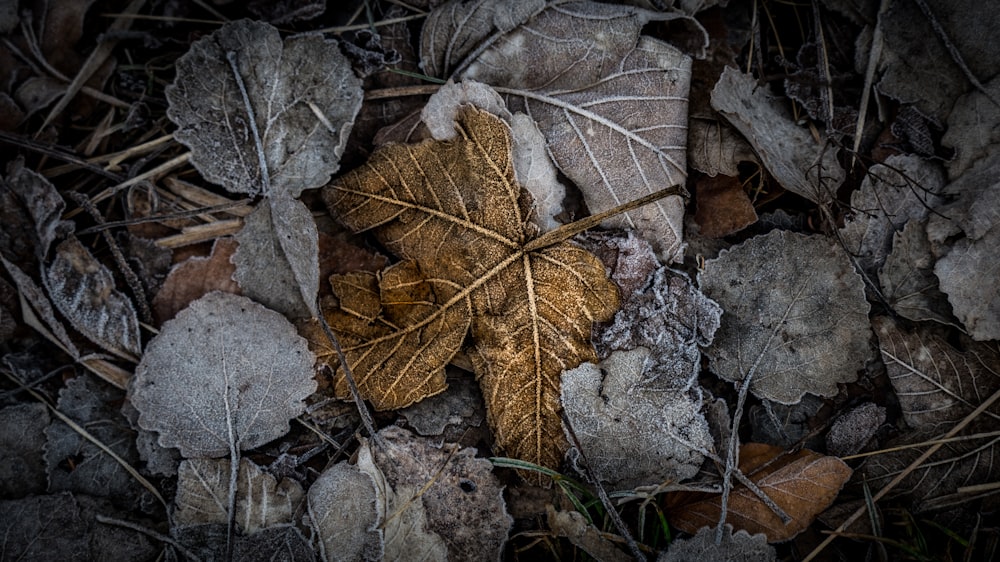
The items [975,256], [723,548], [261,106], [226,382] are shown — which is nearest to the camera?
[723,548]

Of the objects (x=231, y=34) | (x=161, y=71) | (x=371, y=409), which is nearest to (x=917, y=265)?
(x=371, y=409)

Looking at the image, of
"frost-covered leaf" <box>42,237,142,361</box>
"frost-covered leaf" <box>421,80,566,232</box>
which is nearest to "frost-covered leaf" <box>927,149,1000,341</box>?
"frost-covered leaf" <box>421,80,566,232</box>

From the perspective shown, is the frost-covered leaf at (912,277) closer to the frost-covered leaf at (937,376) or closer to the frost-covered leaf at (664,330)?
the frost-covered leaf at (937,376)

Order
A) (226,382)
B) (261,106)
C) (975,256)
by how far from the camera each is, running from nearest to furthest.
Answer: (975,256) → (226,382) → (261,106)

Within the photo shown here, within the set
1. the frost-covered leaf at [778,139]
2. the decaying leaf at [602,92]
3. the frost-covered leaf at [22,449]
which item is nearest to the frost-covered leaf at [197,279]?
the frost-covered leaf at [22,449]

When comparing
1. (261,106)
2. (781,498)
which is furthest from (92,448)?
(781,498)

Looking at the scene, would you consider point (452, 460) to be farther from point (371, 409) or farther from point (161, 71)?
point (161, 71)

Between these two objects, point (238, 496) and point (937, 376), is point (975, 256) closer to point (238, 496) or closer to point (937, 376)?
point (937, 376)
